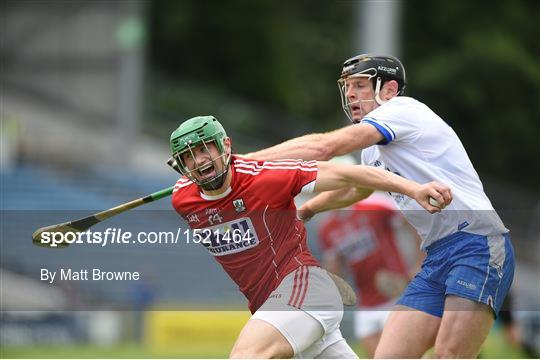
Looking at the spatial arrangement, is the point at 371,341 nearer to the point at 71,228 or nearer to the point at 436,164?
the point at 436,164

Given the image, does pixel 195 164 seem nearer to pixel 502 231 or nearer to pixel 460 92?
pixel 502 231

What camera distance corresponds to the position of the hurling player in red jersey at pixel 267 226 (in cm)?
551

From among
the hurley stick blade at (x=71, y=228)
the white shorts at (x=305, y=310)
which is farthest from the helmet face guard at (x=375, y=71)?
the hurley stick blade at (x=71, y=228)

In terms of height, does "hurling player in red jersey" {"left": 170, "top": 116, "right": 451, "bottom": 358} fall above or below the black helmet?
below

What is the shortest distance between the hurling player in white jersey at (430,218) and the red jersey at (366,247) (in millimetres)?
3033

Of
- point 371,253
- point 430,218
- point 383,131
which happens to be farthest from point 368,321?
point 383,131

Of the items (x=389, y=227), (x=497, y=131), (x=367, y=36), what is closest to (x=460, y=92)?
(x=497, y=131)

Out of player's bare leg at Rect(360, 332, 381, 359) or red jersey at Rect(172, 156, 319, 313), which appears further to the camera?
player's bare leg at Rect(360, 332, 381, 359)

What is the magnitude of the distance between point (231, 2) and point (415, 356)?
20.2 metres

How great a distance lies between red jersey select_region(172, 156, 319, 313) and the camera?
223 inches

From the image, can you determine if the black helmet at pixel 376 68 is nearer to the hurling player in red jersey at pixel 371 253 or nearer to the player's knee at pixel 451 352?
the player's knee at pixel 451 352

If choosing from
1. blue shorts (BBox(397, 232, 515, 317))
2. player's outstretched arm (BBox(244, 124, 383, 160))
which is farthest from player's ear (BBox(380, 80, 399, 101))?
blue shorts (BBox(397, 232, 515, 317))

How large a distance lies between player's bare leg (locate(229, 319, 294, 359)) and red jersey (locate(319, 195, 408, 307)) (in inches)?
145

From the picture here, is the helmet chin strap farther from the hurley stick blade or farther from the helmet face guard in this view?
the hurley stick blade
